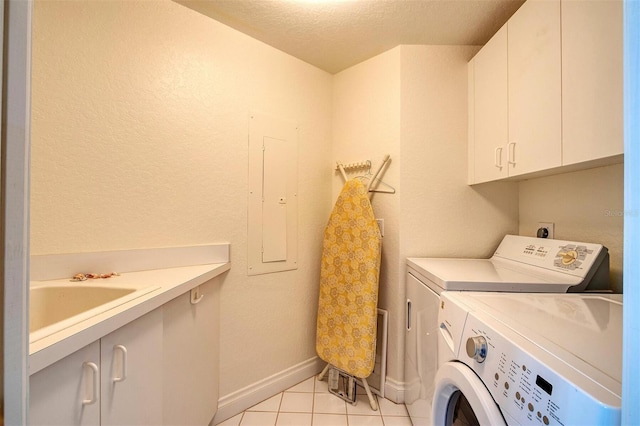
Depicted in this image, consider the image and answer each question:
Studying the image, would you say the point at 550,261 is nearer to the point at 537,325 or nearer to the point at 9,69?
the point at 537,325

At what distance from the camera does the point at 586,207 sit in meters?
1.31

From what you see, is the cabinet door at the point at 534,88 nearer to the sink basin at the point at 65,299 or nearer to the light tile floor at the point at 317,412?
the light tile floor at the point at 317,412

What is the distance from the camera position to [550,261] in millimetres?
1323

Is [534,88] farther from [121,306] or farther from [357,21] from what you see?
[121,306]

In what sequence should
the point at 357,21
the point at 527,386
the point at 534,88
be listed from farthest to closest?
the point at 357,21 → the point at 534,88 → the point at 527,386

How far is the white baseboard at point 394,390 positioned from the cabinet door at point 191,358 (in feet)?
3.52

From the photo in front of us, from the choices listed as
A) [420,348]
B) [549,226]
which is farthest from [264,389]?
[549,226]

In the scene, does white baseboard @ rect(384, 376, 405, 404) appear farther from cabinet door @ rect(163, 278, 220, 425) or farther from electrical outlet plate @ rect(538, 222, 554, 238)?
electrical outlet plate @ rect(538, 222, 554, 238)

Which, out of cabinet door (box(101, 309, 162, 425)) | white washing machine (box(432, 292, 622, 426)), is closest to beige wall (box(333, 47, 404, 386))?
white washing machine (box(432, 292, 622, 426))

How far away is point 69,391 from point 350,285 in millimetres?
1415

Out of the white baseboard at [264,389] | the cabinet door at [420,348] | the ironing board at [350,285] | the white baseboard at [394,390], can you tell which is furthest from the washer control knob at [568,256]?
the white baseboard at [264,389]

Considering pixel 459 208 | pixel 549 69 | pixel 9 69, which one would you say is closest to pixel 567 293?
pixel 459 208

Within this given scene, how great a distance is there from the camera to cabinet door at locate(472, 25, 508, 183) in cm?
144

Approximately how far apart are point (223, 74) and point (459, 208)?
1.73 meters
